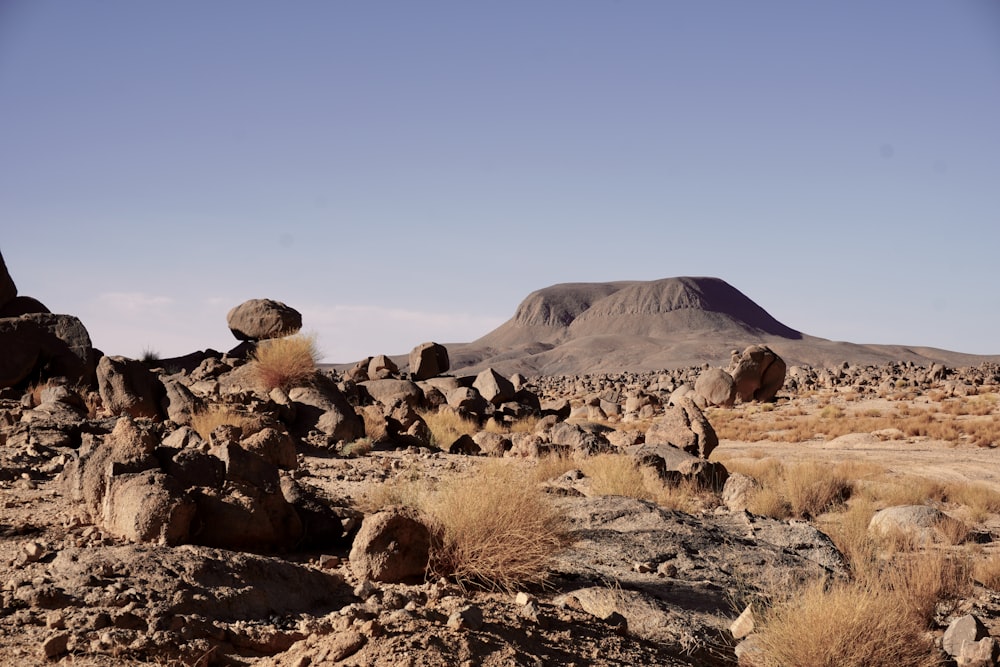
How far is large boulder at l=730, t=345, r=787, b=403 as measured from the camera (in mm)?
41438

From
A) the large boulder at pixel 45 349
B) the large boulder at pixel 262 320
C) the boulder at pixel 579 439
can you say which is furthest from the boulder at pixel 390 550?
the large boulder at pixel 262 320

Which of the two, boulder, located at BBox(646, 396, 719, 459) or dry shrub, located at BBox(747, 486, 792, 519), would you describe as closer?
dry shrub, located at BBox(747, 486, 792, 519)

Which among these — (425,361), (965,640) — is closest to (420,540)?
(965,640)

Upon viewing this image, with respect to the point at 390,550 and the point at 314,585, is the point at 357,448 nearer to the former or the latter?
the point at 390,550

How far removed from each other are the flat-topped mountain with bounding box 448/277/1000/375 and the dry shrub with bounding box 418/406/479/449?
293ft

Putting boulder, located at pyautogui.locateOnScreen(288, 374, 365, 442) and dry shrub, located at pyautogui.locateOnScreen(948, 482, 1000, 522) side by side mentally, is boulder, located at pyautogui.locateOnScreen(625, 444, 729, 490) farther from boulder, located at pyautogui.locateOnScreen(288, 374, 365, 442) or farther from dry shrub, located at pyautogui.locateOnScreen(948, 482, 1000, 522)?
boulder, located at pyautogui.locateOnScreen(288, 374, 365, 442)

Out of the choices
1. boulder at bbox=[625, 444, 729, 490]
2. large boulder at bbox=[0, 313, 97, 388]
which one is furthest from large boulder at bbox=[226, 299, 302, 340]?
boulder at bbox=[625, 444, 729, 490]

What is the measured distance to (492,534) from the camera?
6.52 metres

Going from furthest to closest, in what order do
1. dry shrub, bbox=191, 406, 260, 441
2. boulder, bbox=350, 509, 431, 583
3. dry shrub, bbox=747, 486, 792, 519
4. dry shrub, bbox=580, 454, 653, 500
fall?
1. dry shrub, bbox=191, 406, 260, 441
2. dry shrub, bbox=747, 486, 792, 519
3. dry shrub, bbox=580, 454, 653, 500
4. boulder, bbox=350, 509, 431, 583

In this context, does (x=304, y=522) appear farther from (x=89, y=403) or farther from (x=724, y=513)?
(x=89, y=403)

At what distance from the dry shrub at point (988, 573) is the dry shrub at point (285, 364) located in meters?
12.7

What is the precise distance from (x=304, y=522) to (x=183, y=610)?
2325 mm

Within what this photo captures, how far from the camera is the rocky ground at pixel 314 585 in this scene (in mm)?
4402

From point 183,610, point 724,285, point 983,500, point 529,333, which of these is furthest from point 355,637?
point 724,285
